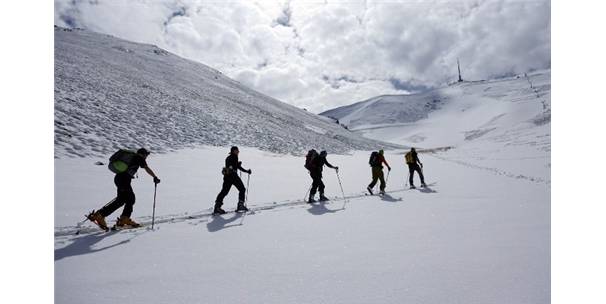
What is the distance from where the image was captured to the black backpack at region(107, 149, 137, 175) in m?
6.02

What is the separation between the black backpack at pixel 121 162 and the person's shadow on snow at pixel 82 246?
50.1 inches

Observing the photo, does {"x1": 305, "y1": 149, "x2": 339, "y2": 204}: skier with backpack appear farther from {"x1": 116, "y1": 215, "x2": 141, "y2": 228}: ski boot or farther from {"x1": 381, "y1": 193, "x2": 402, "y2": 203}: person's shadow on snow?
{"x1": 116, "y1": 215, "x2": 141, "y2": 228}: ski boot

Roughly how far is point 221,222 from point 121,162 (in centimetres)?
243

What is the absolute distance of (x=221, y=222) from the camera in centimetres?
Result: 684

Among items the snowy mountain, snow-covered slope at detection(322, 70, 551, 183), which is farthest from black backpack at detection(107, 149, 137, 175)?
snow-covered slope at detection(322, 70, 551, 183)

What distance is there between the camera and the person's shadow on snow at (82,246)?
15.0ft

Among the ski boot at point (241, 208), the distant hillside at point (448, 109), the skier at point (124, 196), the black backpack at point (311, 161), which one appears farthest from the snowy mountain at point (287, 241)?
the distant hillside at point (448, 109)

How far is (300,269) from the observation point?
3.94 metres

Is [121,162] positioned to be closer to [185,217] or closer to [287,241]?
[185,217]

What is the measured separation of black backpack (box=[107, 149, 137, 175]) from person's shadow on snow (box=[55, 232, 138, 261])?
127cm

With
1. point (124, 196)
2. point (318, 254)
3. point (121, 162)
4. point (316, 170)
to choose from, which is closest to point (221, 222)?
point (124, 196)
